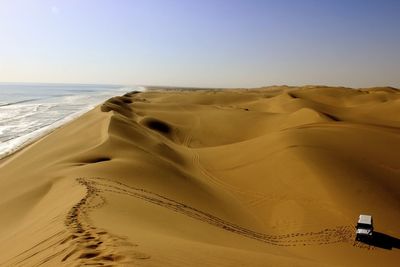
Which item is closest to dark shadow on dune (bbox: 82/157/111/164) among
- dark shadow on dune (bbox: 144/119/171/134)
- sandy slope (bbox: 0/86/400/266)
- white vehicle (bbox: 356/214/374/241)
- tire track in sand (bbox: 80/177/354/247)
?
sandy slope (bbox: 0/86/400/266)

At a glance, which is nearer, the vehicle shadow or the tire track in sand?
the vehicle shadow

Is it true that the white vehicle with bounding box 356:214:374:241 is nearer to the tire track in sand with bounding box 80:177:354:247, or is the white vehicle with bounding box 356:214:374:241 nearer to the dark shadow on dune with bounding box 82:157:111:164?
the tire track in sand with bounding box 80:177:354:247

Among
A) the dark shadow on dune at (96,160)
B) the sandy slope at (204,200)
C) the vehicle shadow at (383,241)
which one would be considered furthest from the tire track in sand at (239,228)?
the dark shadow on dune at (96,160)

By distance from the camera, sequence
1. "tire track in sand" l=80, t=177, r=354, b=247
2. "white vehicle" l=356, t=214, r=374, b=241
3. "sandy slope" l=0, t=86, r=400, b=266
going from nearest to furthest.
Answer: "sandy slope" l=0, t=86, r=400, b=266, "white vehicle" l=356, t=214, r=374, b=241, "tire track in sand" l=80, t=177, r=354, b=247

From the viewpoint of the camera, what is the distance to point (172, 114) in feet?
151

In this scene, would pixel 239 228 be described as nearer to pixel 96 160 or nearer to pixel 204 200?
pixel 204 200

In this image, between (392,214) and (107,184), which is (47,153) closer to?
(107,184)

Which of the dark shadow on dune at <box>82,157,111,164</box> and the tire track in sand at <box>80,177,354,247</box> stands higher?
the dark shadow on dune at <box>82,157,111,164</box>

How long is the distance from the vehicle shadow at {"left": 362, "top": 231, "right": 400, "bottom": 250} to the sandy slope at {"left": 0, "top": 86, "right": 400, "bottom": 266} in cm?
7

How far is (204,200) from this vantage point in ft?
49.9

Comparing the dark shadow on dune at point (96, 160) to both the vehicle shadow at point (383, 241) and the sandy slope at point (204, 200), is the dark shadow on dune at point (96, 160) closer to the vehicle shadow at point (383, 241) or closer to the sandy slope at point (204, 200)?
the sandy slope at point (204, 200)

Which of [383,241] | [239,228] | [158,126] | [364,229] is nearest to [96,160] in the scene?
[239,228]

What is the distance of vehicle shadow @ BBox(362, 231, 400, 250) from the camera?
12508 mm

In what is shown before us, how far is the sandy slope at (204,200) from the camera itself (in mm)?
7789
